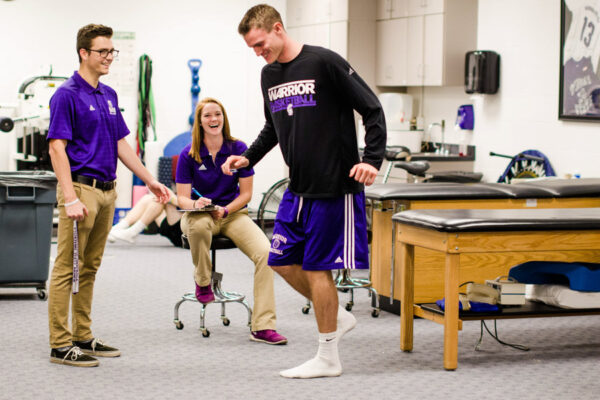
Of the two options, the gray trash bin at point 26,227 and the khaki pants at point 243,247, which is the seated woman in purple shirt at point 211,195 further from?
the gray trash bin at point 26,227

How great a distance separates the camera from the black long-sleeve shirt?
10.7 ft

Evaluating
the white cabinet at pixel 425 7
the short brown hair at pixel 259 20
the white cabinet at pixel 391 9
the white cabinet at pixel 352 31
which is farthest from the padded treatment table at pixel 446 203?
the white cabinet at pixel 352 31

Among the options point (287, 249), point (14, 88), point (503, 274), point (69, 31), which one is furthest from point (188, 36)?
Answer: point (287, 249)

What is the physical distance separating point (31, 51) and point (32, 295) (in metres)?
3.66

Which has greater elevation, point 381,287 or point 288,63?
point 288,63

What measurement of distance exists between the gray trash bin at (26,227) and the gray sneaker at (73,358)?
1.48 metres

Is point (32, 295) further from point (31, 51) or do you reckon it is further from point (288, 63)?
point (31, 51)

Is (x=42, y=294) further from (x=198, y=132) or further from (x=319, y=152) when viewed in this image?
(x=319, y=152)

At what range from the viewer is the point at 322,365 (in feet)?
11.2

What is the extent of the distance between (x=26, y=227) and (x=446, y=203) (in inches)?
94.8

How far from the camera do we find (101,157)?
11.7 ft

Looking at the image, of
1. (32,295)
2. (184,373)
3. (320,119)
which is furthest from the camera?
(32,295)

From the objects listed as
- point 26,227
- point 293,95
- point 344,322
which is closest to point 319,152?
point 293,95

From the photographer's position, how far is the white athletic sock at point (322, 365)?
3.40m
